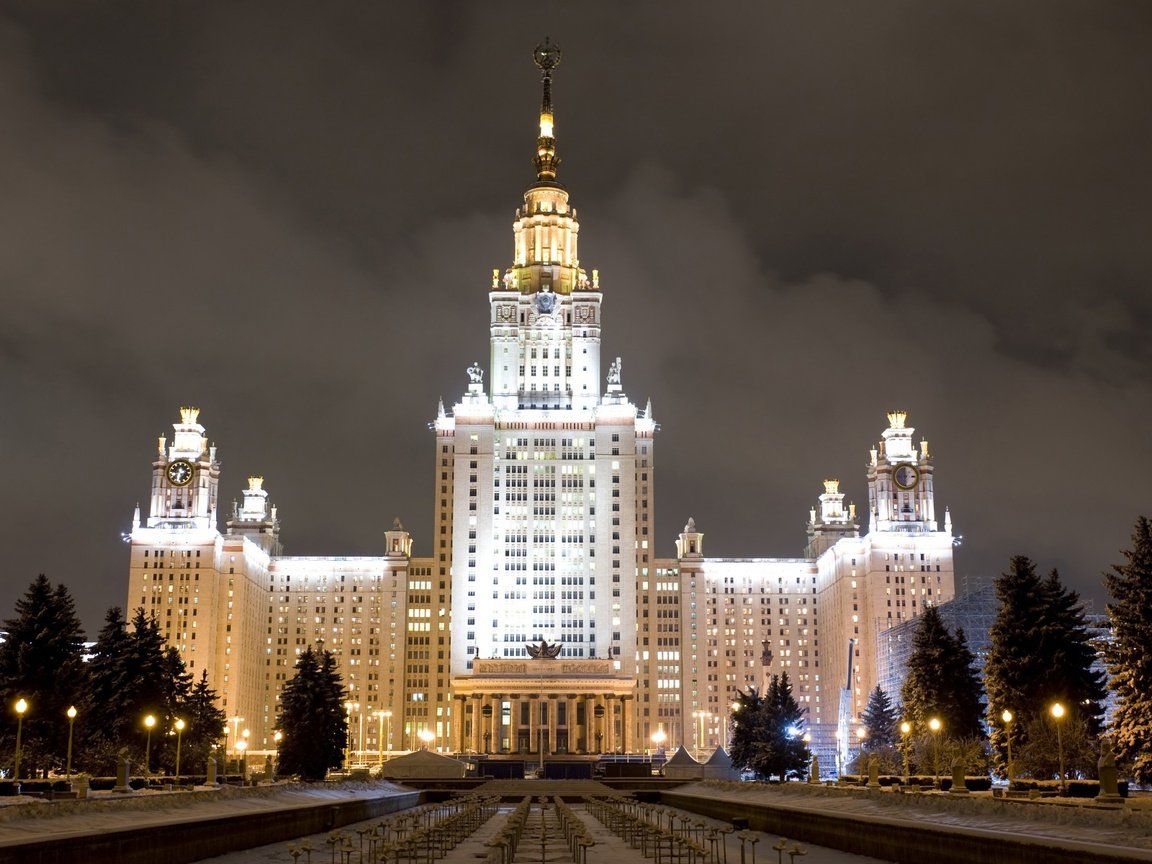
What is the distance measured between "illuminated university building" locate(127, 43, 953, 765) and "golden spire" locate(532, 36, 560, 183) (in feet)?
1.08

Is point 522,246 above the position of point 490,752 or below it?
above

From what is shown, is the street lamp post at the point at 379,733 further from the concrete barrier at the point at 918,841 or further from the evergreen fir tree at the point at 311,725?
the concrete barrier at the point at 918,841

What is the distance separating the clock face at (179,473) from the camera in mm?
186000

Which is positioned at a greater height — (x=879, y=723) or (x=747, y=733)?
(x=879, y=723)

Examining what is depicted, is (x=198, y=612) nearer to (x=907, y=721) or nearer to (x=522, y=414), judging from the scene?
(x=522, y=414)

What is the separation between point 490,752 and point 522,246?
72978mm

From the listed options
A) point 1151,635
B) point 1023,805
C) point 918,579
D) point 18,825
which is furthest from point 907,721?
point 918,579

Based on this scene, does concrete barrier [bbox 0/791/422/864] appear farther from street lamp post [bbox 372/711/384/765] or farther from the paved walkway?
street lamp post [bbox 372/711/384/765]

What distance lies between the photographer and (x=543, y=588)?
568 ft

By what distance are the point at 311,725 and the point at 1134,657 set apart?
191 feet

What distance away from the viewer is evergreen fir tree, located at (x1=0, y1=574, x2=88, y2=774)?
69.8 m

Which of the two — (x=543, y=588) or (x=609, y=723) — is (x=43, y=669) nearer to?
(x=609, y=723)

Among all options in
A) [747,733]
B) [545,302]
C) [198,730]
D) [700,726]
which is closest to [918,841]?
[747,733]

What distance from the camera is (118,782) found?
176 feet
